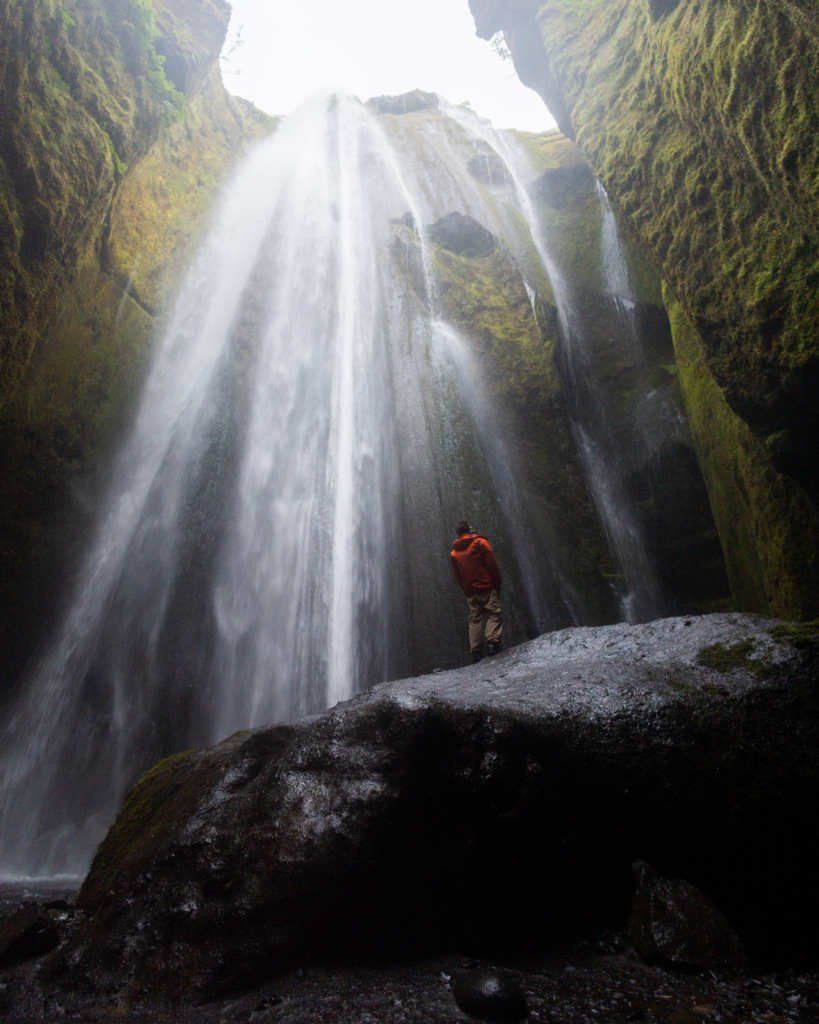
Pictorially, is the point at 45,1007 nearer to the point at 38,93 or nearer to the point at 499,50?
the point at 38,93

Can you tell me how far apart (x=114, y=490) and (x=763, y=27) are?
10.2m

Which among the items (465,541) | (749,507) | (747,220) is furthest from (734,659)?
(747,220)

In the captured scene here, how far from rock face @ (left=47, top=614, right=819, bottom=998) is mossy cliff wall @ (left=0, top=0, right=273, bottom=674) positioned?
20.8 feet

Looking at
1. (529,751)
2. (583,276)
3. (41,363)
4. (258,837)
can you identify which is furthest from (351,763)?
(583,276)

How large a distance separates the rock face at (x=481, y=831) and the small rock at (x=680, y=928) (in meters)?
0.07

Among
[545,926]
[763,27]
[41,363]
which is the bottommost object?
[545,926]

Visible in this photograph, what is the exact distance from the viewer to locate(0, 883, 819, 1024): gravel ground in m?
1.99

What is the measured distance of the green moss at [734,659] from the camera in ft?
8.97

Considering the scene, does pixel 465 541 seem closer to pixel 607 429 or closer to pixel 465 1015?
pixel 465 1015

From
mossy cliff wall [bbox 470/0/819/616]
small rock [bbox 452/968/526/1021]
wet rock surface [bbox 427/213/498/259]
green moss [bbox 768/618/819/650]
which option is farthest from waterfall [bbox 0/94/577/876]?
small rock [bbox 452/968/526/1021]

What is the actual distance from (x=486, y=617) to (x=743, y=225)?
17.0ft

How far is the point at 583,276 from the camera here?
13133 mm

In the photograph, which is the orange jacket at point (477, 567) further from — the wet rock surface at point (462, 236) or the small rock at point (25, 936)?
the wet rock surface at point (462, 236)

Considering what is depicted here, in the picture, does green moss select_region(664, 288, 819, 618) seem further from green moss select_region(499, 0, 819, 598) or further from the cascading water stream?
the cascading water stream
